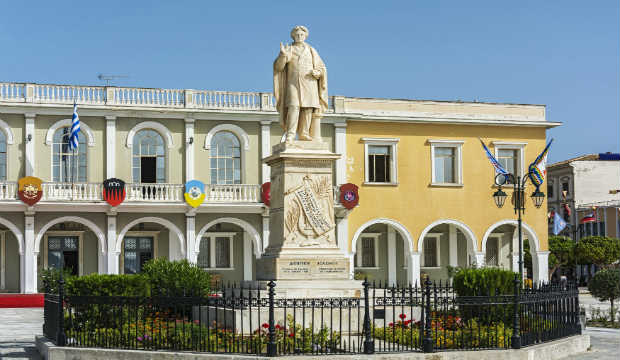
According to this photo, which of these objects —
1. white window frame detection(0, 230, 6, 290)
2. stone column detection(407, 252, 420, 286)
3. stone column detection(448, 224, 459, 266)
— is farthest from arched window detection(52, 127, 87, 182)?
stone column detection(448, 224, 459, 266)

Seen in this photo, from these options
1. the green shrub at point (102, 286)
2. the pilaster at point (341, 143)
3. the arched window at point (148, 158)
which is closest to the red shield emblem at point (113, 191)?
the arched window at point (148, 158)

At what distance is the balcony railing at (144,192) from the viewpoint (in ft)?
115

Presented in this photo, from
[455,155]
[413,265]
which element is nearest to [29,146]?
[413,265]

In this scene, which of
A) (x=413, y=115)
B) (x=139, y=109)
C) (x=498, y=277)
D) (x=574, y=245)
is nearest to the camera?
(x=498, y=277)

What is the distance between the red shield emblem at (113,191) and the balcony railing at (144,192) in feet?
1.18

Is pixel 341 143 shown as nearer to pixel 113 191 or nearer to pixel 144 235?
pixel 144 235

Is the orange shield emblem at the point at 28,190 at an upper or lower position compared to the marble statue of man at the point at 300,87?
lower

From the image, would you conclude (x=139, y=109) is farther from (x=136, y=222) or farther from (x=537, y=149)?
(x=537, y=149)

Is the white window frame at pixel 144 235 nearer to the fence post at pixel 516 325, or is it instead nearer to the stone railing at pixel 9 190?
the stone railing at pixel 9 190

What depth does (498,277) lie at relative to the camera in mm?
16172

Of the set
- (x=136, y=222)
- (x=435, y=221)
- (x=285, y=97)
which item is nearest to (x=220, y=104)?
(x=136, y=222)

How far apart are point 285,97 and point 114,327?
4595 mm

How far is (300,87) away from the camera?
16047mm

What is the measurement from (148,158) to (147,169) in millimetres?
414
